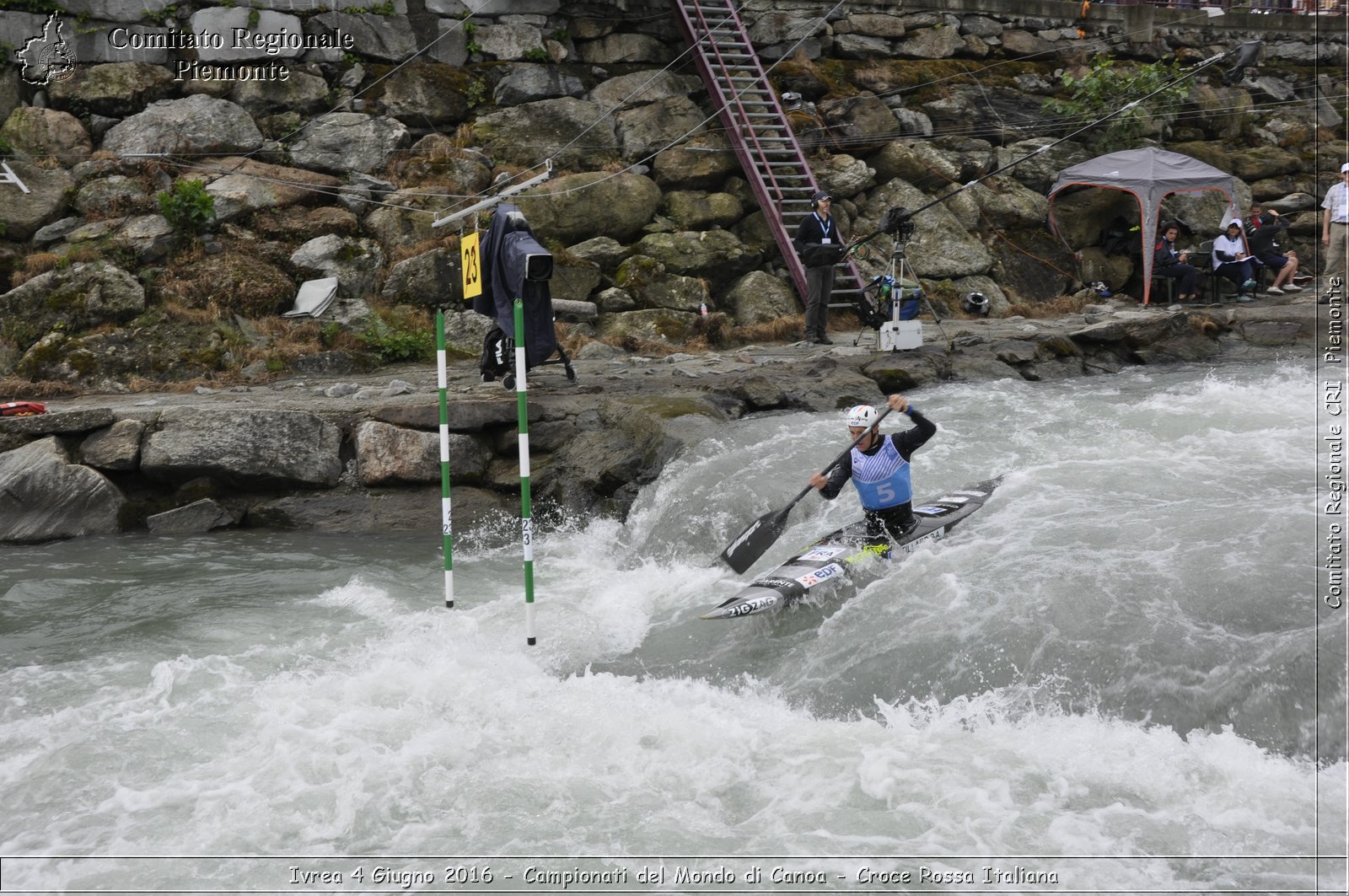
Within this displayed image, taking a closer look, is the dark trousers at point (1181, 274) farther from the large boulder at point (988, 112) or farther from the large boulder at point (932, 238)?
the large boulder at point (988, 112)

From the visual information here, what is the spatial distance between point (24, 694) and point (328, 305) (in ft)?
22.5

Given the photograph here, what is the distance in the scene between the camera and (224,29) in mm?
13547

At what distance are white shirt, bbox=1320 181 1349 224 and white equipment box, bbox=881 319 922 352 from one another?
15.1 feet

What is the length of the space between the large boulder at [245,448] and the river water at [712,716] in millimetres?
1168

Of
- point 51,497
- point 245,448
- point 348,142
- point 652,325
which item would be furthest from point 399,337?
point 51,497

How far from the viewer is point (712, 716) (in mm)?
5223

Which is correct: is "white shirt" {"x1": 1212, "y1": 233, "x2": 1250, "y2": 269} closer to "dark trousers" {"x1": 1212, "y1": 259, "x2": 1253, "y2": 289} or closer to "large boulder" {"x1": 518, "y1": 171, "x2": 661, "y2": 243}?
"dark trousers" {"x1": 1212, "y1": 259, "x2": 1253, "y2": 289}

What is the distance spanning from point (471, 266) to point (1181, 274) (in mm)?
10193

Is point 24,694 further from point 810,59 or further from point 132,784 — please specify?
point 810,59

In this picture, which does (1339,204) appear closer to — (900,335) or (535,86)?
(900,335)

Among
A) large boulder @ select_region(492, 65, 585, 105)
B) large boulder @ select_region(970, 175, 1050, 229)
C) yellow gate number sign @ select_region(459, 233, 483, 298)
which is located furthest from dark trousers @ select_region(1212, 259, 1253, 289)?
yellow gate number sign @ select_region(459, 233, 483, 298)

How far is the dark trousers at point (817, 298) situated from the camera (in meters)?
11.7

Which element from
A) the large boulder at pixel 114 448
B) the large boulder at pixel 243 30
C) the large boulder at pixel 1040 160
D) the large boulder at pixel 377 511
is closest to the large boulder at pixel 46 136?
the large boulder at pixel 243 30

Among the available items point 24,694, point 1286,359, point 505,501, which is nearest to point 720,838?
point 24,694
